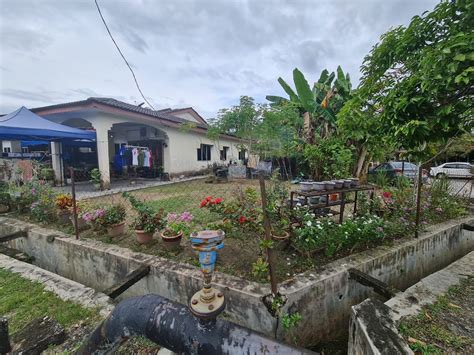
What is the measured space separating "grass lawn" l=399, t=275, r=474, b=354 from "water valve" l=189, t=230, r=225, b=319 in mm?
1532

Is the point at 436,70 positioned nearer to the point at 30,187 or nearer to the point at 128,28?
the point at 128,28

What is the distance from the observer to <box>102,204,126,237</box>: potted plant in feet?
11.9

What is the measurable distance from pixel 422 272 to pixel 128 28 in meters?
7.13

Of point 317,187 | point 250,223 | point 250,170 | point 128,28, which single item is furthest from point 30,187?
point 250,170

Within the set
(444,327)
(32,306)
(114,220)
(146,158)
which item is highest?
(146,158)

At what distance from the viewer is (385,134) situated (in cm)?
216

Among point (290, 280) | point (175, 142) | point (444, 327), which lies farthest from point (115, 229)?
point (175, 142)

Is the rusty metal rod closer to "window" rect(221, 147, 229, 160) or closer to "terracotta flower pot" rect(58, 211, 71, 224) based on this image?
"terracotta flower pot" rect(58, 211, 71, 224)

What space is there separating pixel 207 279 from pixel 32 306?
226 centimetres

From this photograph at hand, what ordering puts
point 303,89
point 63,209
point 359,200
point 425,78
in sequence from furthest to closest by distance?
1. point 303,89
2. point 63,209
3. point 359,200
4. point 425,78

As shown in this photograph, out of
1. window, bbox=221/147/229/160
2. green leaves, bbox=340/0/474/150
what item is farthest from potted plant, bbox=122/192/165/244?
window, bbox=221/147/229/160

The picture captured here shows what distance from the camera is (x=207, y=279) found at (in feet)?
4.55

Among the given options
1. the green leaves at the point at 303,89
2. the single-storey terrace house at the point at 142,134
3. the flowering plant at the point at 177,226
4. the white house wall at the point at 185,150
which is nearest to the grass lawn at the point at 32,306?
the flowering plant at the point at 177,226

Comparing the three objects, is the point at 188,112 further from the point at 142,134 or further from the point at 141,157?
the point at 141,157
